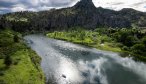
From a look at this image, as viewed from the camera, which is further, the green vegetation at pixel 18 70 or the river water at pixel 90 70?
the river water at pixel 90 70

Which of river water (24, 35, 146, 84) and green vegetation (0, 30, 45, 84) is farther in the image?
river water (24, 35, 146, 84)

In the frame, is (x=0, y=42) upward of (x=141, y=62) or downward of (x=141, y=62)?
upward

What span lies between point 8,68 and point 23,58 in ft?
75.4

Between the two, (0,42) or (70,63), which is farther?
(0,42)

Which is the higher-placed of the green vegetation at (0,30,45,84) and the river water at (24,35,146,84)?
the green vegetation at (0,30,45,84)

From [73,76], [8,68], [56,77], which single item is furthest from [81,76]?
[8,68]

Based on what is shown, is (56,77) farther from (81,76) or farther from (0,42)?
(0,42)

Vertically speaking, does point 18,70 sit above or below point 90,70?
above

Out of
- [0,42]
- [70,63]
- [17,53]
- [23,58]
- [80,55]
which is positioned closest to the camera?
[23,58]

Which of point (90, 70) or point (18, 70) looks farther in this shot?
point (90, 70)

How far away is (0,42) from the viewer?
523ft

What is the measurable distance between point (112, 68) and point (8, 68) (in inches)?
2511

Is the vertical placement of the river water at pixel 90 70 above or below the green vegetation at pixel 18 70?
below

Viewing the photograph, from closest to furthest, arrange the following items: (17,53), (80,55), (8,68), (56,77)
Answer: (8,68), (56,77), (17,53), (80,55)
